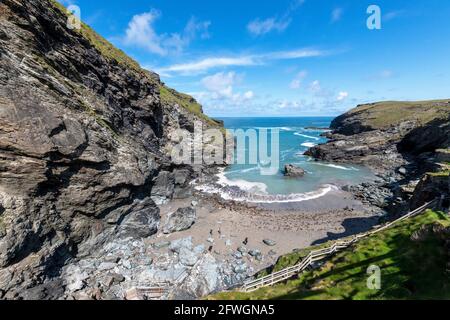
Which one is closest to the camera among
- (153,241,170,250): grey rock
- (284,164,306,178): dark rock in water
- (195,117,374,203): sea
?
(153,241,170,250): grey rock

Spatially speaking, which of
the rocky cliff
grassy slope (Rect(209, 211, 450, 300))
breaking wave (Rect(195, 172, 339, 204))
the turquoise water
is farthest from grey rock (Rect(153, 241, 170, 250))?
the rocky cliff

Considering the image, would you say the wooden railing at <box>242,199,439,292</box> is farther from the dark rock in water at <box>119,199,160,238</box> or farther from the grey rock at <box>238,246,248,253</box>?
the dark rock in water at <box>119,199,160,238</box>

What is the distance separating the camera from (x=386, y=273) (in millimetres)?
13031

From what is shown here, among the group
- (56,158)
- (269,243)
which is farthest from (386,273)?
(56,158)

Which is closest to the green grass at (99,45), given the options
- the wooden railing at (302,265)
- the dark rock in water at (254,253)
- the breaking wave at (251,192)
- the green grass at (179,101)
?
the green grass at (179,101)

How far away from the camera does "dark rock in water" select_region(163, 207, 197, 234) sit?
32094 mm

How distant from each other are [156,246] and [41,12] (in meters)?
33.5

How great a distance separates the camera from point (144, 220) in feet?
105

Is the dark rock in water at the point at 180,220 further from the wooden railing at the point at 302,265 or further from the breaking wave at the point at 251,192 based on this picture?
the wooden railing at the point at 302,265

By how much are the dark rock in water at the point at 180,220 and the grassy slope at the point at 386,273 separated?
64.8 feet

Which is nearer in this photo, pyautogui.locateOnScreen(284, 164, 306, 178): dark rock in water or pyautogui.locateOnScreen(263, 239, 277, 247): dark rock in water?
pyautogui.locateOnScreen(263, 239, 277, 247): dark rock in water

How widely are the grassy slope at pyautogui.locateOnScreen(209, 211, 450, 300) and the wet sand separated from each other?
1166 centimetres

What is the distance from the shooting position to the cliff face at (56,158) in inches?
827
